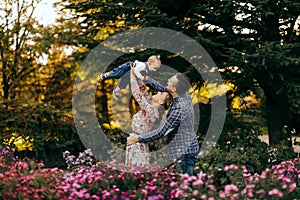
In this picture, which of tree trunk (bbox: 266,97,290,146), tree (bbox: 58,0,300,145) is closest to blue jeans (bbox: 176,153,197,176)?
tree (bbox: 58,0,300,145)

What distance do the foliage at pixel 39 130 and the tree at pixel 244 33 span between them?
1.88m

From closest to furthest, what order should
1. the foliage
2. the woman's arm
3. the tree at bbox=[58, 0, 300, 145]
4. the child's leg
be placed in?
the woman's arm
the child's leg
the tree at bbox=[58, 0, 300, 145]
the foliage

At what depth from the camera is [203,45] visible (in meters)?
8.30

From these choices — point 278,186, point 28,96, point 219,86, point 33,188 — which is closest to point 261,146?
point 219,86

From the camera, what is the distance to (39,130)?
9.70 metres

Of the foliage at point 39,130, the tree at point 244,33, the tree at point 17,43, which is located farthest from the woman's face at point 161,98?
the tree at point 17,43

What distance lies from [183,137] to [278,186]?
1430 mm

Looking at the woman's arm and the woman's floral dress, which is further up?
the woman's arm

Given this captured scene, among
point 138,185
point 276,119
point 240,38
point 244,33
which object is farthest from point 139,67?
point 276,119

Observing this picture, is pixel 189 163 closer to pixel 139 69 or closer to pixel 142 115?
pixel 142 115

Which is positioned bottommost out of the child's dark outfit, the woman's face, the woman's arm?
the woman's face

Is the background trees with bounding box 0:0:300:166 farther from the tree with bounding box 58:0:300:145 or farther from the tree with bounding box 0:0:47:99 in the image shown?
the tree with bounding box 0:0:47:99

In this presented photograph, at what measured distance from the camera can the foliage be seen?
30.6ft

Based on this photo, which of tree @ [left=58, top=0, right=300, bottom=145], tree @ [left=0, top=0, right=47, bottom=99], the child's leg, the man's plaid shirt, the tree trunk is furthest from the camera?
tree @ [left=0, top=0, right=47, bottom=99]
